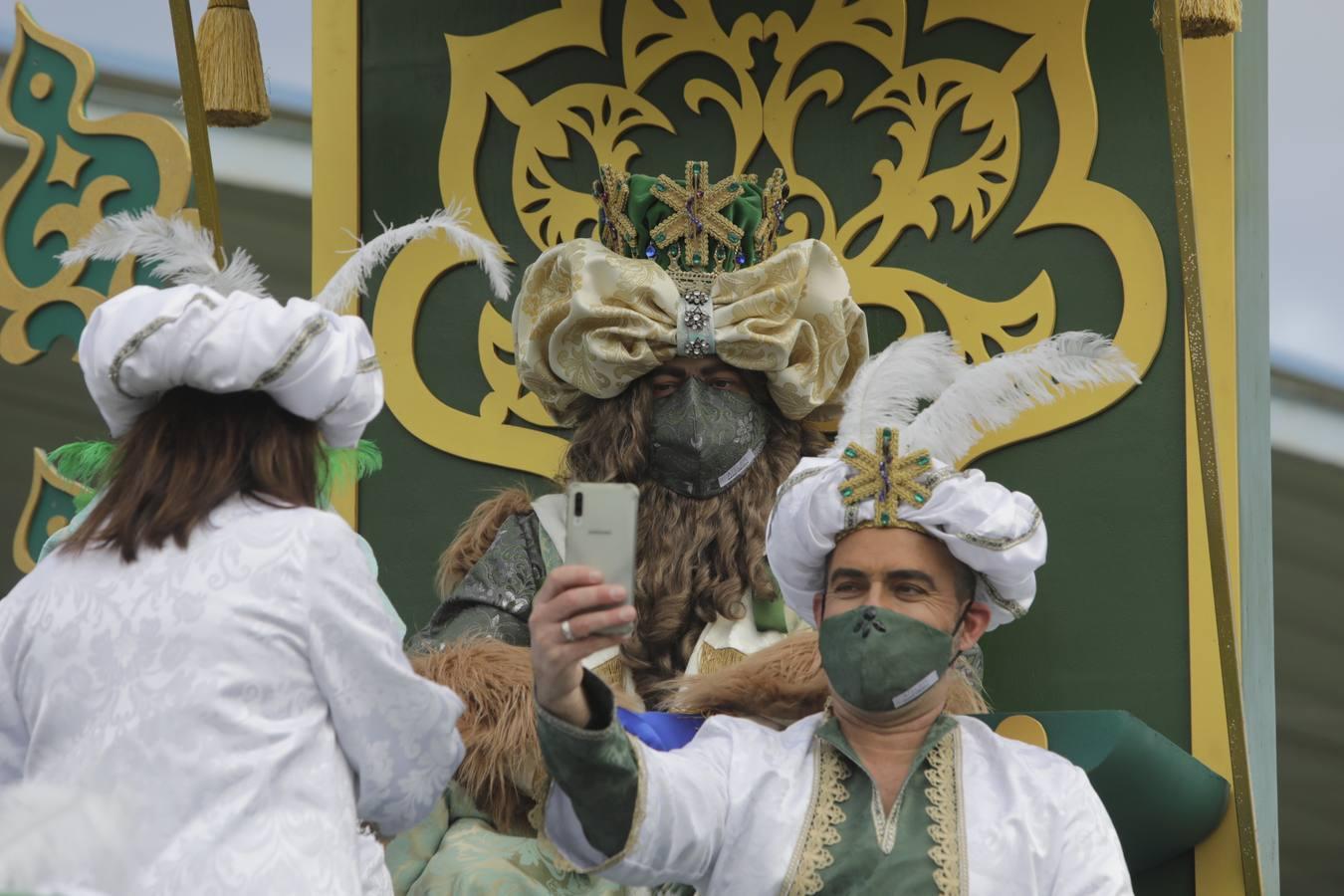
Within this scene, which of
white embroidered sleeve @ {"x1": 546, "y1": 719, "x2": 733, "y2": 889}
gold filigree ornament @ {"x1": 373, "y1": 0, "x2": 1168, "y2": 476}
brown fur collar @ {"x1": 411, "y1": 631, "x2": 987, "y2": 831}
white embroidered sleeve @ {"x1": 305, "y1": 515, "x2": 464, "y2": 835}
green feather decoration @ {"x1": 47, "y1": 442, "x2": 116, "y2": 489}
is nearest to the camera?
white embroidered sleeve @ {"x1": 305, "y1": 515, "x2": 464, "y2": 835}

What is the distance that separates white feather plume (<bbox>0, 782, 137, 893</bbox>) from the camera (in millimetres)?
2072

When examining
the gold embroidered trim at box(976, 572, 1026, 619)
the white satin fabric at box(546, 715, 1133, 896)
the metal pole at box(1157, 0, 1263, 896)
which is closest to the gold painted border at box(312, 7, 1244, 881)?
the metal pole at box(1157, 0, 1263, 896)

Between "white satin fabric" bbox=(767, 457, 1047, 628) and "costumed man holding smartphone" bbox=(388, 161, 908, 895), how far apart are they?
3.02 feet

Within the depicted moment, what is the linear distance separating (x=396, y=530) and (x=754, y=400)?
1251mm

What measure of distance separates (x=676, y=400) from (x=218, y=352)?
187cm

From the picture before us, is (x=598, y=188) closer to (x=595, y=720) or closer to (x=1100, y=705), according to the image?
(x=1100, y=705)

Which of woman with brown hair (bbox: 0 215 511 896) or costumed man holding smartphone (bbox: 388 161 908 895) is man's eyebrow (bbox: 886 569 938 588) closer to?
woman with brown hair (bbox: 0 215 511 896)

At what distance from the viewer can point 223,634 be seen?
310 cm

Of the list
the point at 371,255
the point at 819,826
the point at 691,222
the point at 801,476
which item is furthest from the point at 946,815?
the point at 691,222

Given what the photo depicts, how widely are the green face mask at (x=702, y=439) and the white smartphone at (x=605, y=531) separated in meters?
1.77

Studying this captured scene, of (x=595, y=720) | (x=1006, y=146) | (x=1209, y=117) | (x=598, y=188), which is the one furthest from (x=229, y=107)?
(x=595, y=720)

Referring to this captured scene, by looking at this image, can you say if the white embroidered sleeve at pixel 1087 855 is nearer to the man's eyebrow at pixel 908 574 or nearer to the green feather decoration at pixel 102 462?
the man's eyebrow at pixel 908 574

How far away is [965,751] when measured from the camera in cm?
363

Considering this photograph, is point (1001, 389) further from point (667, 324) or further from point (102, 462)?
point (102, 462)
